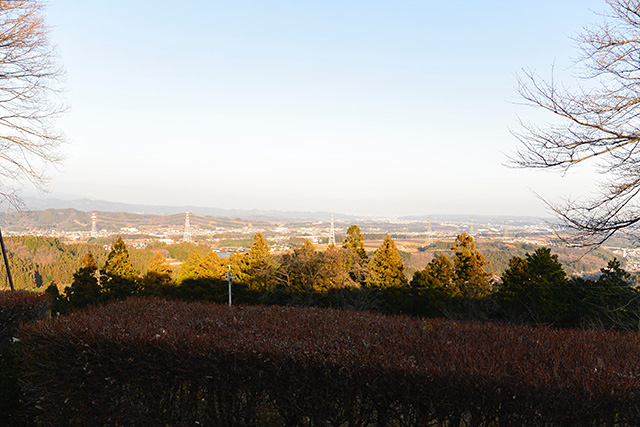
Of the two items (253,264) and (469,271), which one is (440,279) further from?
(253,264)

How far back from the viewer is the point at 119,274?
22156 millimetres

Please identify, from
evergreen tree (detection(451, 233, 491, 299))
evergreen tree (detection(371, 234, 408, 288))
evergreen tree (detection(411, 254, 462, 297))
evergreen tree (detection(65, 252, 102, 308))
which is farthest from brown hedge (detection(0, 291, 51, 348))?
evergreen tree (detection(65, 252, 102, 308))

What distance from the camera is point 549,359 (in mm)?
3141

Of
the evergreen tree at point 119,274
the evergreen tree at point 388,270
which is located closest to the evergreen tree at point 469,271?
the evergreen tree at point 388,270

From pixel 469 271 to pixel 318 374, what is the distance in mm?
15881

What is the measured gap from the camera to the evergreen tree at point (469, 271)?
16281 mm

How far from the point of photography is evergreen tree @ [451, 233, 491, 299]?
1628 cm

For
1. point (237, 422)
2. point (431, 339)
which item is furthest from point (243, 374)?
point (431, 339)

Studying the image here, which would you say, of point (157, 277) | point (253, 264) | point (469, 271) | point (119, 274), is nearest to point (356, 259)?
point (469, 271)

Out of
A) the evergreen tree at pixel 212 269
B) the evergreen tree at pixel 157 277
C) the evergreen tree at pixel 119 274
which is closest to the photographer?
the evergreen tree at pixel 157 277

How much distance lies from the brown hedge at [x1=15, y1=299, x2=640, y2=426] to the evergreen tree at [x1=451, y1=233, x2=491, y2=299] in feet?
41.7

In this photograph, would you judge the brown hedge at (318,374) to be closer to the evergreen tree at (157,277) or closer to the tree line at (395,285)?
the tree line at (395,285)

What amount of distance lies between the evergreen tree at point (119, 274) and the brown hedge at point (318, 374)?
19921mm

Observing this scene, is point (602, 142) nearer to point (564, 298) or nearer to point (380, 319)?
point (380, 319)
